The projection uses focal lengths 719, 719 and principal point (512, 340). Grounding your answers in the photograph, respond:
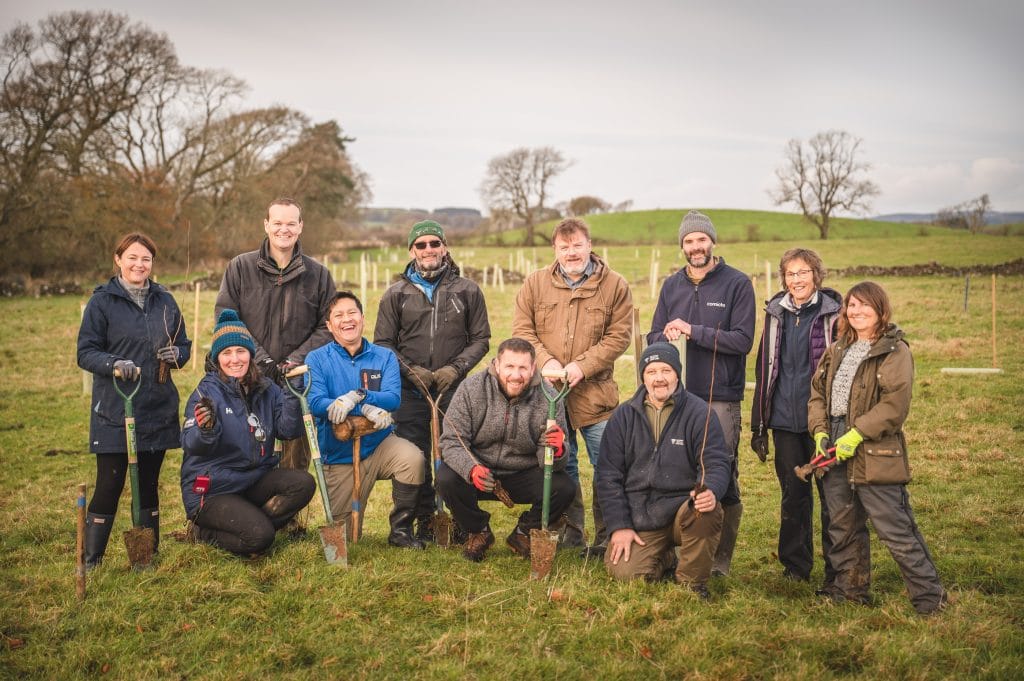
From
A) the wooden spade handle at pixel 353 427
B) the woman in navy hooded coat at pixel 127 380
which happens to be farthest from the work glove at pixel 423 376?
the woman in navy hooded coat at pixel 127 380

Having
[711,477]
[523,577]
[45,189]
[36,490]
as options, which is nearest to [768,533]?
[711,477]

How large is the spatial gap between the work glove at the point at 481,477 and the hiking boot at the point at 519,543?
0.56 m

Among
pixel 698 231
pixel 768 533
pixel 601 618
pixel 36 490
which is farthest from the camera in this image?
pixel 36 490

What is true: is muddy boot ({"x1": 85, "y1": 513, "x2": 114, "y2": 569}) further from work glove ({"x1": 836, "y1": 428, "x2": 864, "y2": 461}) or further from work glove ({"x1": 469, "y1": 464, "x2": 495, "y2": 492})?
work glove ({"x1": 836, "y1": 428, "x2": 864, "y2": 461})

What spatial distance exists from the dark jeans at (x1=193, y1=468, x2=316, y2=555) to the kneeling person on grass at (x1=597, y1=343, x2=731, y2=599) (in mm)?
2253

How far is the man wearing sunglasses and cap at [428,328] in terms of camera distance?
582cm

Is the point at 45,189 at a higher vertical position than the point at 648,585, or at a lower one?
higher

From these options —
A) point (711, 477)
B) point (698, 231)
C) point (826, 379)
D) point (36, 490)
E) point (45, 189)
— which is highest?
point (45, 189)

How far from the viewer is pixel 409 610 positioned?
435 centimetres

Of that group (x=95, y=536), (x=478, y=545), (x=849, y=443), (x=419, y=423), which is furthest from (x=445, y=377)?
(x=849, y=443)

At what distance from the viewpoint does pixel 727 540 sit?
5.25 meters

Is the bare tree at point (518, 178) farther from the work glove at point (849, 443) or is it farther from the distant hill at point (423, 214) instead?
the work glove at point (849, 443)

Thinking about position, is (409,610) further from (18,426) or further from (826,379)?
(18,426)

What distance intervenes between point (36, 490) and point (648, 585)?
23.5 ft
